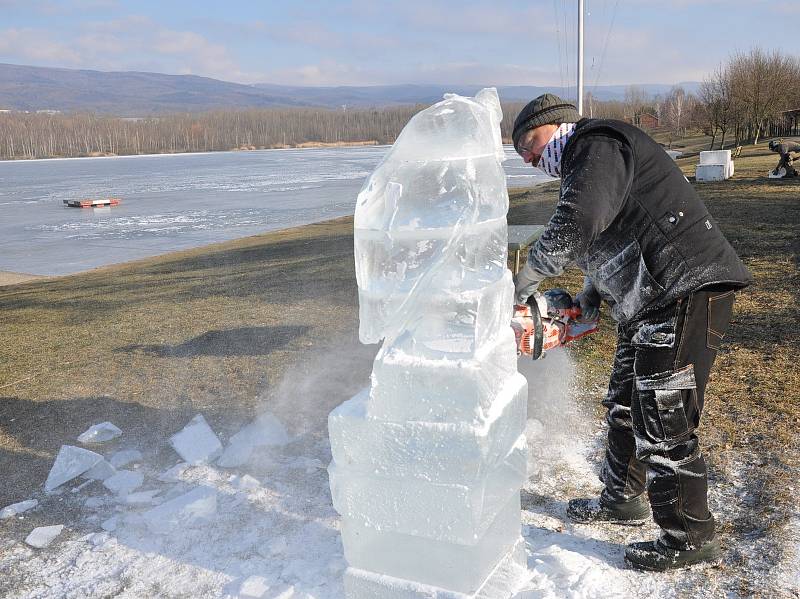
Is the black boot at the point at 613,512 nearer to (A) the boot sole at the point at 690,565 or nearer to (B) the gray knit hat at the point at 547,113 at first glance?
(A) the boot sole at the point at 690,565

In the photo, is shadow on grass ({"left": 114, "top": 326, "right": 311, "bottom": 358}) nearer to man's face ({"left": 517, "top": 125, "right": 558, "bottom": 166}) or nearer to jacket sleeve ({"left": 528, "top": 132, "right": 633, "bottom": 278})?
man's face ({"left": 517, "top": 125, "right": 558, "bottom": 166})

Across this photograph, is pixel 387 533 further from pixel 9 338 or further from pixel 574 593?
pixel 9 338

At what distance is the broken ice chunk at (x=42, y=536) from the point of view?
363 cm

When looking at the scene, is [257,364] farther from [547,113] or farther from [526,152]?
[547,113]

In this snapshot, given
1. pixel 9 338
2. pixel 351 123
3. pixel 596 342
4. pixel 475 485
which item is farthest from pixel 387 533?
pixel 351 123

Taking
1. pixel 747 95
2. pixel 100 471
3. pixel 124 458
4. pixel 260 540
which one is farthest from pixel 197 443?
pixel 747 95

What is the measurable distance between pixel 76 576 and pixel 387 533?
5.60 feet

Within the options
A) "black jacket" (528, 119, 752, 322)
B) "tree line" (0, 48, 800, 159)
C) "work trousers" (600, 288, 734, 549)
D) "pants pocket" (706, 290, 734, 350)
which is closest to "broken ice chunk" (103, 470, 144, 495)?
"black jacket" (528, 119, 752, 322)

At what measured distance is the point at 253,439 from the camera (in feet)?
14.8

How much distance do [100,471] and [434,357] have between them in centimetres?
276

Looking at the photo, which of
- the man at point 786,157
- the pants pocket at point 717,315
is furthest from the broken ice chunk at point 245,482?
the man at point 786,157

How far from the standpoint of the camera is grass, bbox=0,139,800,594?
4.24m

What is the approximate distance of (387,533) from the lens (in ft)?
8.83

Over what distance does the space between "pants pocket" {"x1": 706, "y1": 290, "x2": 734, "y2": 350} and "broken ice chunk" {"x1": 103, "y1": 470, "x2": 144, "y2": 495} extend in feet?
10.7
